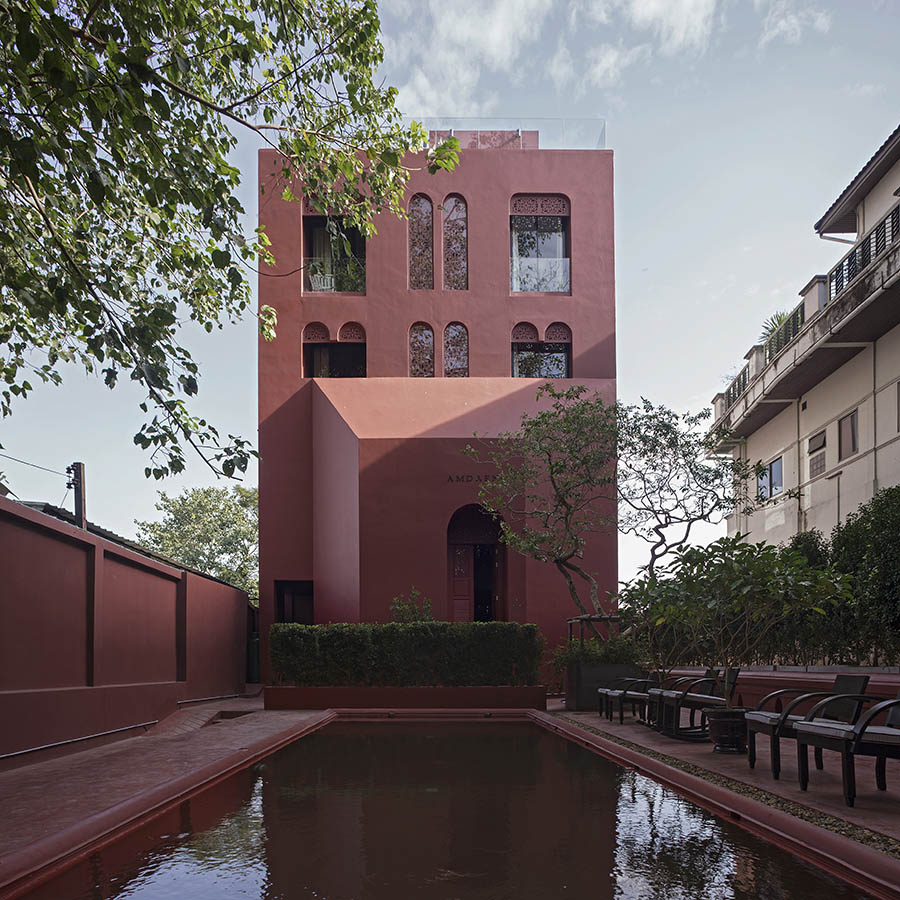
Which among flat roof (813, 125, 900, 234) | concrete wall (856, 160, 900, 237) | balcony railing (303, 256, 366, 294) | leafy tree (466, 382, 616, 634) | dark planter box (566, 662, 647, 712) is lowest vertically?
dark planter box (566, 662, 647, 712)

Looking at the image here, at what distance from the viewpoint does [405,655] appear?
18.8 meters

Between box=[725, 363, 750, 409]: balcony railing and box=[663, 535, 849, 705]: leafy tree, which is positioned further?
box=[725, 363, 750, 409]: balcony railing

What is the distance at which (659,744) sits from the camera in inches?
434

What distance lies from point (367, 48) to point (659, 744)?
8.52 m

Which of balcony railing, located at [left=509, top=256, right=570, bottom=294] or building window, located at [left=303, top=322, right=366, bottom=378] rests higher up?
balcony railing, located at [left=509, top=256, right=570, bottom=294]

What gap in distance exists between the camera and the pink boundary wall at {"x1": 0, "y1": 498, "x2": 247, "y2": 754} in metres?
10.0

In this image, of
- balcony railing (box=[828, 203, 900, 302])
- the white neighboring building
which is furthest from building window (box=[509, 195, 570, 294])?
balcony railing (box=[828, 203, 900, 302])

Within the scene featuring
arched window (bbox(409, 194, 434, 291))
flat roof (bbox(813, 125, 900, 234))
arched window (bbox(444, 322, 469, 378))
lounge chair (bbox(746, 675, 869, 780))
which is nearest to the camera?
lounge chair (bbox(746, 675, 869, 780))

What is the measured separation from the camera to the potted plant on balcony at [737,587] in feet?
32.0

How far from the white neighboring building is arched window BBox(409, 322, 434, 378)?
9268mm

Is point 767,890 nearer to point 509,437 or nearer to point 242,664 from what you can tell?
point 509,437

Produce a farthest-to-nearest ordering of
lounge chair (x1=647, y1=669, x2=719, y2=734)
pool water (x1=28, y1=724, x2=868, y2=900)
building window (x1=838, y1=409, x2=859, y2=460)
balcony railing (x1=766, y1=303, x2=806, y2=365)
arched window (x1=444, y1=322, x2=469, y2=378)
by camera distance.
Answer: arched window (x1=444, y1=322, x2=469, y2=378) < balcony railing (x1=766, y1=303, x2=806, y2=365) < building window (x1=838, y1=409, x2=859, y2=460) < lounge chair (x1=647, y1=669, x2=719, y2=734) < pool water (x1=28, y1=724, x2=868, y2=900)

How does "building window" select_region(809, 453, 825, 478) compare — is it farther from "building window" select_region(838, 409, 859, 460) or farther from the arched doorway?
the arched doorway

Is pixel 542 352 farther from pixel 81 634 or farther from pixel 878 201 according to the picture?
pixel 81 634
